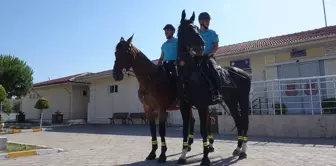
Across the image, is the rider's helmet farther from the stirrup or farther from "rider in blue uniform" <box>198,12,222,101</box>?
the stirrup

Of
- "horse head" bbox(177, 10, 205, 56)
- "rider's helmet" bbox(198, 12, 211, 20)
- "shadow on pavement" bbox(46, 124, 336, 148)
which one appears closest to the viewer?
"horse head" bbox(177, 10, 205, 56)

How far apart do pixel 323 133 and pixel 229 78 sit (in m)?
5.47

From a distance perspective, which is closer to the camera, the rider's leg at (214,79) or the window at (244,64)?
the rider's leg at (214,79)

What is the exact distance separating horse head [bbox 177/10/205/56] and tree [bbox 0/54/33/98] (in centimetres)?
Answer: 2720

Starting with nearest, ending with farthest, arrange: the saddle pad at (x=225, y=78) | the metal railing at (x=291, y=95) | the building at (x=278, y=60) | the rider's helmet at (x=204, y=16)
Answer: the saddle pad at (x=225, y=78), the rider's helmet at (x=204, y=16), the metal railing at (x=291, y=95), the building at (x=278, y=60)

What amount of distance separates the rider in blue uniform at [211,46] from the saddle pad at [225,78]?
0.61ft

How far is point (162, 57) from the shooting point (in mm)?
6770

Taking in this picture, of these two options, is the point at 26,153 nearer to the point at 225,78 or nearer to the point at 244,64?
the point at 225,78

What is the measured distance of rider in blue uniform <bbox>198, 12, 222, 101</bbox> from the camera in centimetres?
555

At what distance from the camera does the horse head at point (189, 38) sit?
512 centimetres

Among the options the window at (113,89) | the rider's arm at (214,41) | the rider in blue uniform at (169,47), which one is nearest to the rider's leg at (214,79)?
the rider's arm at (214,41)

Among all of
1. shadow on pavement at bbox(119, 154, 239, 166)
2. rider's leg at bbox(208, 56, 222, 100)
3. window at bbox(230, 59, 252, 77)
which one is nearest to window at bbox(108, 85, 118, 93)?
window at bbox(230, 59, 252, 77)

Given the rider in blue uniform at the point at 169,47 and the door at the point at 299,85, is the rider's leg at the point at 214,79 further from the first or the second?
the door at the point at 299,85

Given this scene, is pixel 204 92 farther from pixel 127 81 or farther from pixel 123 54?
pixel 127 81
